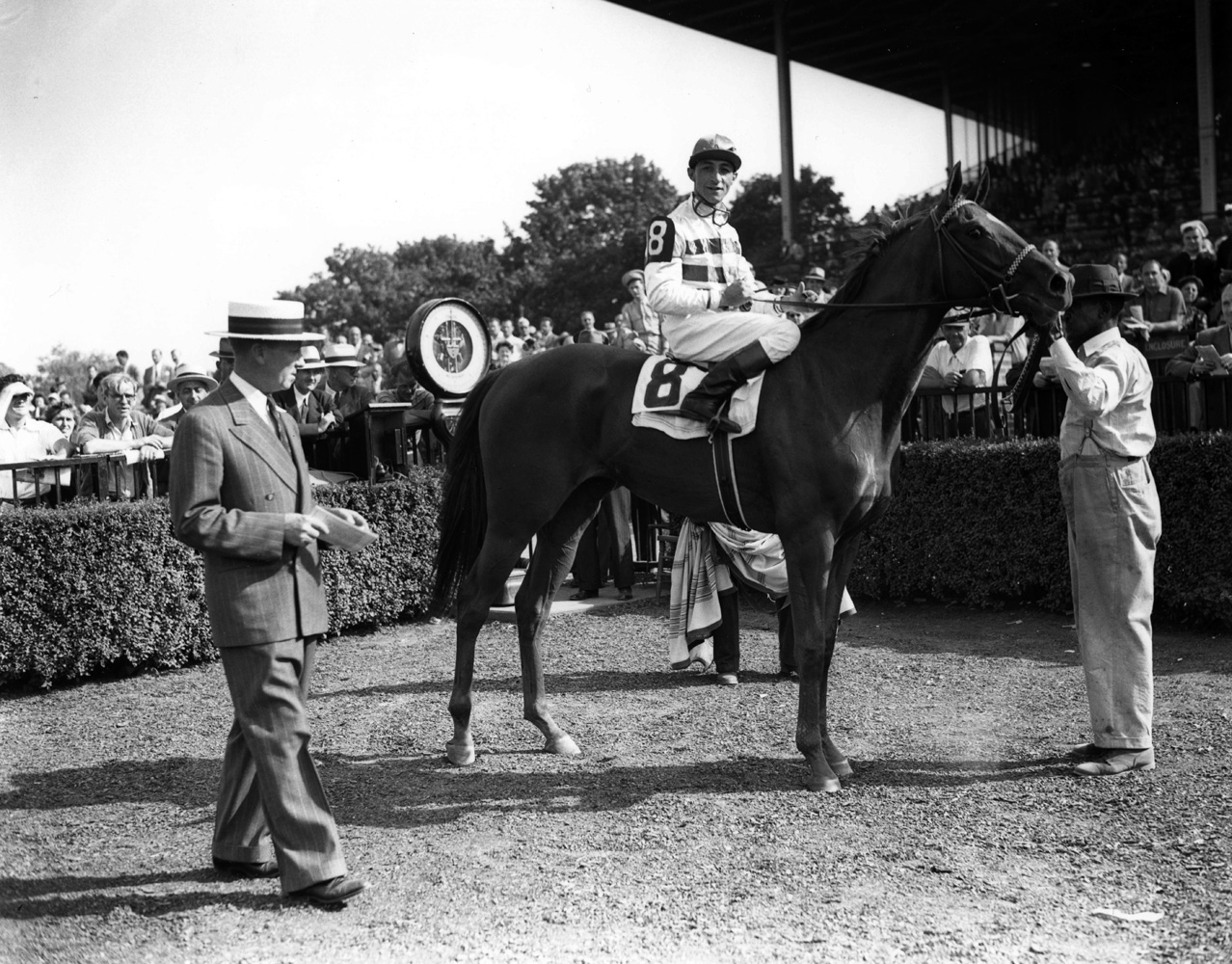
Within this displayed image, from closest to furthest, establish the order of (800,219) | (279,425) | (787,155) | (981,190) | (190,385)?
(279,425) → (981,190) → (190,385) → (787,155) → (800,219)

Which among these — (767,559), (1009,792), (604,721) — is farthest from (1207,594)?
(604,721)

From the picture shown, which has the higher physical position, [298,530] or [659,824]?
[298,530]

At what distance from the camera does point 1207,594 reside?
766cm

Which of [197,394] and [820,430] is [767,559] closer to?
[820,430]

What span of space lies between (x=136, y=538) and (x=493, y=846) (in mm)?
4325

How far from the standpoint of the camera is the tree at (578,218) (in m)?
50.5

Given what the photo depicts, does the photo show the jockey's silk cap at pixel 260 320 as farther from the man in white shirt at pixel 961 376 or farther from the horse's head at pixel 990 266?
the man in white shirt at pixel 961 376

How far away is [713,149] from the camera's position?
5750 mm

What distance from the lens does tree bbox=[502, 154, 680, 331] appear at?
50469 mm

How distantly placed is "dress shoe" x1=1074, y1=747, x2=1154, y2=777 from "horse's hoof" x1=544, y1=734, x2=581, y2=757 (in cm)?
225

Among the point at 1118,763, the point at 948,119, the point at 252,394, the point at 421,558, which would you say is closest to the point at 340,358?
the point at 421,558

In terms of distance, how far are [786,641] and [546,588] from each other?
1859 millimetres

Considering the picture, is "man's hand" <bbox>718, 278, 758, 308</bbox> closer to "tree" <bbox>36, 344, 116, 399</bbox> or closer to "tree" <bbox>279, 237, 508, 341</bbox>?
"tree" <bbox>36, 344, 116, 399</bbox>

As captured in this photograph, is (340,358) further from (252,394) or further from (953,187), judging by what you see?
(252,394)
